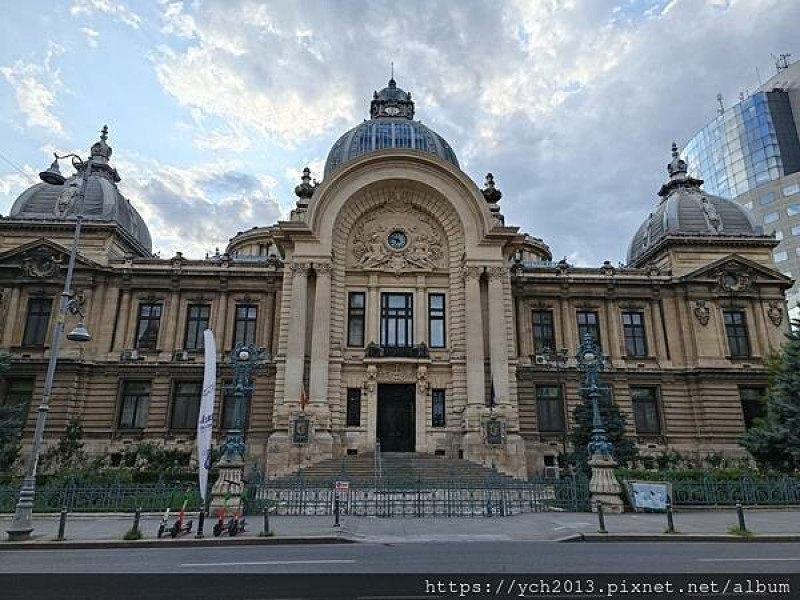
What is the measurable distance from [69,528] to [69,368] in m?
19.6

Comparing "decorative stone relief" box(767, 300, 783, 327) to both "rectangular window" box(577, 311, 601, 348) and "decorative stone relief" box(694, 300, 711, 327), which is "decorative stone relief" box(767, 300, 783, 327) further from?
"rectangular window" box(577, 311, 601, 348)

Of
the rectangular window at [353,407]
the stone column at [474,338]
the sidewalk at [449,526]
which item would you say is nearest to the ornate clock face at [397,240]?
the stone column at [474,338]

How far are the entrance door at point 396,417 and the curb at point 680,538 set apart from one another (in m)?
17.0

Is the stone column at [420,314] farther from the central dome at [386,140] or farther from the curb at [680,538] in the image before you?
the curb at [680,538]

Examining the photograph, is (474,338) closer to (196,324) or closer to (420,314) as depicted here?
(420,314)

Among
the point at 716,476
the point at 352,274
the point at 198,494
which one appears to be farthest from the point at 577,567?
the point at 352,274

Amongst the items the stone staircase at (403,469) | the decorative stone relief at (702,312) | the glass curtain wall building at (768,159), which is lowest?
the stone staircase at (403,469)

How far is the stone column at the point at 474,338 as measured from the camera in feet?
94.5

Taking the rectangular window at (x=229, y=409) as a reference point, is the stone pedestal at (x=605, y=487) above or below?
below

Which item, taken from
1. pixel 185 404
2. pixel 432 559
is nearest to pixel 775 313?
pixel 432 559

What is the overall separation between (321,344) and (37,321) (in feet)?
62.0

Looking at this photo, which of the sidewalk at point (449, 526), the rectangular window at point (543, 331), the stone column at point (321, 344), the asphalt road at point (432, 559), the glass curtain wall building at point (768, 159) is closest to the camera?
the asphalt road at point (432, 559)

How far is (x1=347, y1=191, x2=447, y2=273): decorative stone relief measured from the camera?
32.6m

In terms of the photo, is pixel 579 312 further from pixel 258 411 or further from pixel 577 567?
pixel 577 567
